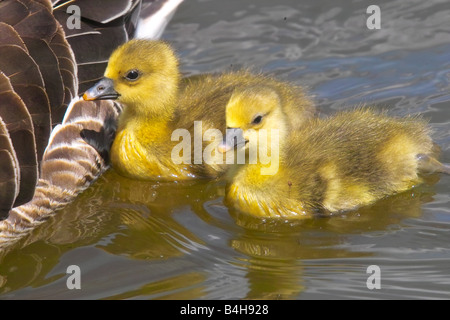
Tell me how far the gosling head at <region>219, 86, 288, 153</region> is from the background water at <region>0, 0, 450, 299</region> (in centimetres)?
57

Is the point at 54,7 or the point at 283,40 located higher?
the point at 283,40

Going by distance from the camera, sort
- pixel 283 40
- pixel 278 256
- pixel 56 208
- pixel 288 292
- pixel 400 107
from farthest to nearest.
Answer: pixel 283 40 < pixel 400 107 < pixel 56 208 < pixel 278 256 < pixel 288 292

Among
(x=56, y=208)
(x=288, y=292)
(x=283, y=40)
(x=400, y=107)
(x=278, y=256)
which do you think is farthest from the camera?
(x=283, y=40)

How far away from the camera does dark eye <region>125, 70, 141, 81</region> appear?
5520 mm

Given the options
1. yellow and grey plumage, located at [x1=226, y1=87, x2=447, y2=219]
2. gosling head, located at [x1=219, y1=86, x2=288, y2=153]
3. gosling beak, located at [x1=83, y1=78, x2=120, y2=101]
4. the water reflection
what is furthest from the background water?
gosling beak, located at [x1=83, y1=78, x2=120, y2=101]

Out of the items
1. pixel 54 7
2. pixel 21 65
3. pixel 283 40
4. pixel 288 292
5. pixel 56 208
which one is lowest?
pixel 288 292

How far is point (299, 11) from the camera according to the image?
25.6ft

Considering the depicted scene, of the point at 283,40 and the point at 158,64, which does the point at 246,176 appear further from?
the point at 283,40

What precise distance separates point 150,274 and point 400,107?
8.45 ft

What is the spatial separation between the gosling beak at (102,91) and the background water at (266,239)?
70 cm

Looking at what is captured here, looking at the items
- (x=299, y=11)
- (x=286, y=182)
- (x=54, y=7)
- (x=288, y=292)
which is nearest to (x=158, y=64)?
(x=54, y=7)

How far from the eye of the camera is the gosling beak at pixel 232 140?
16.0ft
